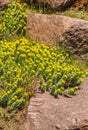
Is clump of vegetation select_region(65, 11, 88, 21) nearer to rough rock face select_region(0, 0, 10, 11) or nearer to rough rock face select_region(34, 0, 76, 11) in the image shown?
rough rock face select_region(34, 0, 76, 11)

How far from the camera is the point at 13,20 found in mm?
9188

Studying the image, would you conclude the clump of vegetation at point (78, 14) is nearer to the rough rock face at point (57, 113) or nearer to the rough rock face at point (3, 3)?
the rough rock face at point (3, 3)

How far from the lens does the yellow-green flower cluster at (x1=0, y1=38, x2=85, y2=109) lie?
689 centimetres

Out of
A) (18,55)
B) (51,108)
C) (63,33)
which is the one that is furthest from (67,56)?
(51,108)

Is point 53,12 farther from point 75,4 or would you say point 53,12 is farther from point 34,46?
point 34,46

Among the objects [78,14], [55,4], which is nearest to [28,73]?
[55,4]

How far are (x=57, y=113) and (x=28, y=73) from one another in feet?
3.59

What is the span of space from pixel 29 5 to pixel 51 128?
4630 millimetres

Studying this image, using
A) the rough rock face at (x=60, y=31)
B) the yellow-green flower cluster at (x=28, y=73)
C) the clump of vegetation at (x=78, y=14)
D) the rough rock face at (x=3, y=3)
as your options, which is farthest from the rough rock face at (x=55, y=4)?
the yellow-green flower cluster at (x=28, y=73)

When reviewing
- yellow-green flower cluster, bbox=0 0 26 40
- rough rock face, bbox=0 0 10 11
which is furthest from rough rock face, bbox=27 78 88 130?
rough rock face, bbox=0 0 10 11

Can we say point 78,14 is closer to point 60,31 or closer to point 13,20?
point 60,31

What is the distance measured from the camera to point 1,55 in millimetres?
7539

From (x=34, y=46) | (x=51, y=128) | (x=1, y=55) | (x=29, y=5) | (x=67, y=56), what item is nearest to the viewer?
(x=51, y=128)

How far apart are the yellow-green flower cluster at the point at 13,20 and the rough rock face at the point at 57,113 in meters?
2.45
